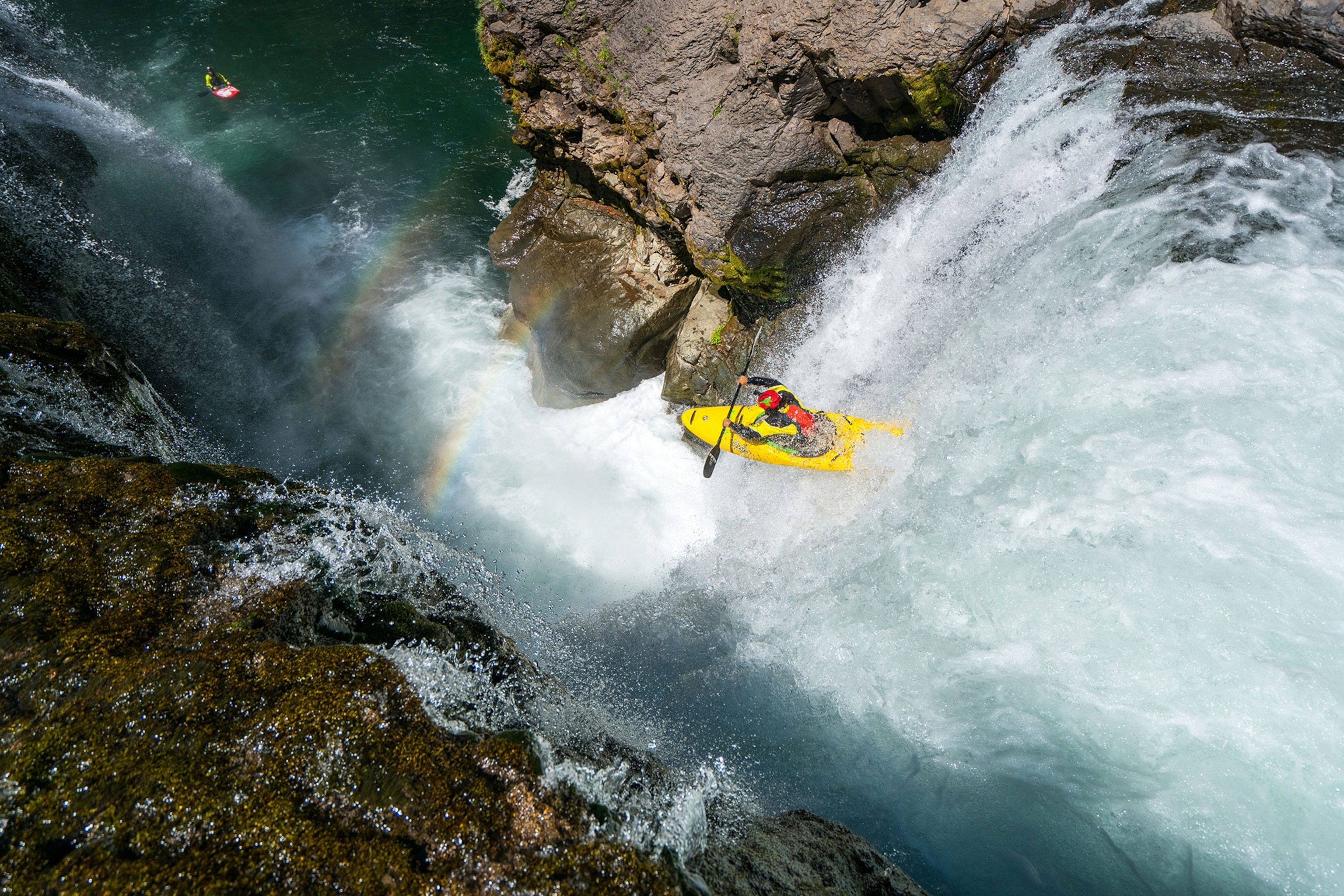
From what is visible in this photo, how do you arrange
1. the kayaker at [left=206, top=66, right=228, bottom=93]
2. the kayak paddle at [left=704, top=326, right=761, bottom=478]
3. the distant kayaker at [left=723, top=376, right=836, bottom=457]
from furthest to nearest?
1. the kayaker at [left=206, top=66, right=228, bottom=93]
2. the kayak paddle at [left=704, top=326, right=761, bottom=478]
3. the distant kayaker at [left=723, top=376, right=836, bottom=457]

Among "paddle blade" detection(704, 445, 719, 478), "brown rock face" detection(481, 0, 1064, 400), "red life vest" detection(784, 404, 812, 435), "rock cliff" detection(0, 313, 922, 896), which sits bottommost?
"paddle blade" detection(704, 445, 719, 478)

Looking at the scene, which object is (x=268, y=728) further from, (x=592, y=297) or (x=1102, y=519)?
(x=592, y=297)

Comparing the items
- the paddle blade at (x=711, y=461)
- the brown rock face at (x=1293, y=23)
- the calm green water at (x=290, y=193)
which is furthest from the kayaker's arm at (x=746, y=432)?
the brown rock face at (x=1293, y=23)

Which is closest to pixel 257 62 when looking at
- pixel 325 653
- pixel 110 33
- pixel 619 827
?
pixel 110 33

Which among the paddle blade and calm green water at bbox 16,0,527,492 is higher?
calm green water at bbox 16,0,527,492

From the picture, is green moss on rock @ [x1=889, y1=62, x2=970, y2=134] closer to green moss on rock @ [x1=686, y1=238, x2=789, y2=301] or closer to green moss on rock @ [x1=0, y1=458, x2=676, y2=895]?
green moss on rock @ [x1=686, y1=238, x2=789, y2=301]

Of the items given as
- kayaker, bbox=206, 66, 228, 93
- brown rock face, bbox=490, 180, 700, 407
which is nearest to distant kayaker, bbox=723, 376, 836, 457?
brown rock face, bbox=490, 180, 700, 407
